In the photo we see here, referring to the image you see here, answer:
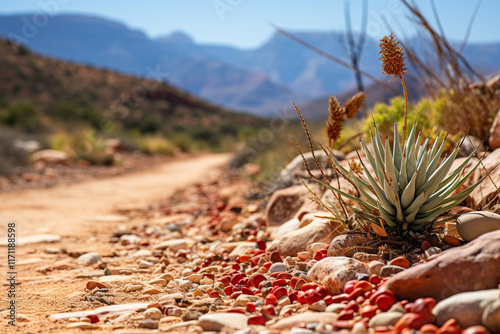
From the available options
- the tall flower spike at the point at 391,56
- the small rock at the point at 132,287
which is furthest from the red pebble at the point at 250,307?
the tall flower spike at the point at 391,56

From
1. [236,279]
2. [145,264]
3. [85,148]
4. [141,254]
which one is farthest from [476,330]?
[85,148]

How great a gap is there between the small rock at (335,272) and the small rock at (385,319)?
491 millimetres

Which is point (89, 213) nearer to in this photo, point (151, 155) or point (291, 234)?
point (291, 234)

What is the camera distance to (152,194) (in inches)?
345

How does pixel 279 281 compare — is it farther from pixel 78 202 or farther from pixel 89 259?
pixel 78 202

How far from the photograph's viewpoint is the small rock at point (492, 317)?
180cm

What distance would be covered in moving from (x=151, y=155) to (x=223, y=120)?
30.3 m

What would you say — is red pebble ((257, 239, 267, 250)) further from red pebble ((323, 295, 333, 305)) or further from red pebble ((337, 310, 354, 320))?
A: red pebble ((337, 310, 354, 320))

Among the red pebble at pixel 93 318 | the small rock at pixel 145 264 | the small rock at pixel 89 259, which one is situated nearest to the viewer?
the red pebble at pixel 93 318

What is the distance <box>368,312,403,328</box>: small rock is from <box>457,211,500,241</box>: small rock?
37.9 inches

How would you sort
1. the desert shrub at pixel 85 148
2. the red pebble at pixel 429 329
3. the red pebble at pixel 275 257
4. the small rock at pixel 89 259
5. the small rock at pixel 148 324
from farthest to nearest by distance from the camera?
the desert shrub at pixel 85 148
the small rock at pixel 89 259
the red pebble at pixel 275 257
the small rock at pixel 148 324
the red pebble at pixel 429 329

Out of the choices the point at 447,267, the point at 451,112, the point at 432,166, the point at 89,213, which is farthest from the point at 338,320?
the point at 89,213

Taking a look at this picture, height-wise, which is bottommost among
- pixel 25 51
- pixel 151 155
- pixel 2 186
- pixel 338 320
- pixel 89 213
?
pixel 338 320

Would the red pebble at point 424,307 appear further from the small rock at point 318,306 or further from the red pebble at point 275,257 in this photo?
the red pebble at point 275,257
